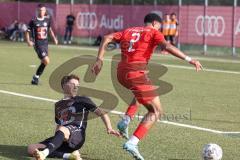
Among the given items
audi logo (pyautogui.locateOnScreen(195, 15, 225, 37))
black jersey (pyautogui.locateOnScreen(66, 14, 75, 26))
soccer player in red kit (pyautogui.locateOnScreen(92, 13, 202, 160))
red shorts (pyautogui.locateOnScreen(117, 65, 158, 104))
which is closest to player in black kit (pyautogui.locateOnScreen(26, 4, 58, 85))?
soccer player in red kit (pyautogui.locateOnScreen(92, 13, 202, 160))

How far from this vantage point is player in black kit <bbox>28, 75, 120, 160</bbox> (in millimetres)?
8992

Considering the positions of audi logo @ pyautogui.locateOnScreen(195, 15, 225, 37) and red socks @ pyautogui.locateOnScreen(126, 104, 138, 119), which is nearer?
red socks @ pyautogui.locateOnScreen(126, 104, 138, 119)

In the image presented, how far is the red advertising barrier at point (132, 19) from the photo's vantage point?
121 feet

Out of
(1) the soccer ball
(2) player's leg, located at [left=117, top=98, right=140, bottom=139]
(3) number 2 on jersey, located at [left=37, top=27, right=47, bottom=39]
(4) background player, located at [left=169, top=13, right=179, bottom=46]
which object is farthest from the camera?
(4) background player, located at [left=169, top=13, right=179, bottom=46]

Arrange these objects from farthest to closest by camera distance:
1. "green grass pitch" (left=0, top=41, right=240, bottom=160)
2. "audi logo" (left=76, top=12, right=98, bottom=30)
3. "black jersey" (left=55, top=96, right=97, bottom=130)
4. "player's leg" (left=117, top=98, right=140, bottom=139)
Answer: "audi logo" (left=76, top=12, right=98, bottom=30), "player's leg" (left=117, top=98, right=140, bottom=139), "green grass pitch" (left=0, top=41, right=240, bottom=160), "black jersey" (left=55, top=96, right=97, bottom=130)

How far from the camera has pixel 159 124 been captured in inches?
506

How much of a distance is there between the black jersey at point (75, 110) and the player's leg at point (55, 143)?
0.21m

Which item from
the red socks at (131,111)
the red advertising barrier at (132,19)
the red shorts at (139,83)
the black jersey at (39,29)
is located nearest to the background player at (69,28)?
the red advertising barrier at (132,19)

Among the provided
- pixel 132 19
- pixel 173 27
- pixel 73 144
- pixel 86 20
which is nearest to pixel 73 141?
pixel 73 144

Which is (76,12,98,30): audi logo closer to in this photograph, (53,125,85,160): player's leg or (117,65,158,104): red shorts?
(117,65,158,104): red shorts

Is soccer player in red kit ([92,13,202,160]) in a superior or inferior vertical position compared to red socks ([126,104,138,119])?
superior

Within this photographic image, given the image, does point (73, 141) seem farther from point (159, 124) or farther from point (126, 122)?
point (159, 124)

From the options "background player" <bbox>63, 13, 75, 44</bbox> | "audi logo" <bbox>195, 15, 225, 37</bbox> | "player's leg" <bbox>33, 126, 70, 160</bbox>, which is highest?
"player's leg" <bbox>33, 126, 70, 160</bbox>

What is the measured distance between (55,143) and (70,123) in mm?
529
